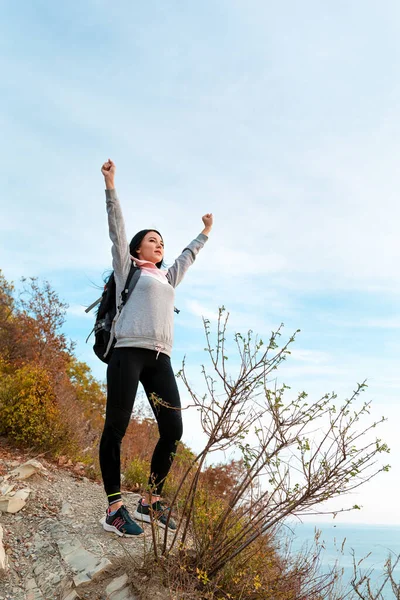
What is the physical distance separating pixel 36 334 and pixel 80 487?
23.8 feet

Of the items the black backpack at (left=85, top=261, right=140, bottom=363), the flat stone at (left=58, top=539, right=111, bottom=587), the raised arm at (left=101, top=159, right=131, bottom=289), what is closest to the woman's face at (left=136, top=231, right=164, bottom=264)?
the black backpack at (left=85, top=261, right=140, bottom=363)

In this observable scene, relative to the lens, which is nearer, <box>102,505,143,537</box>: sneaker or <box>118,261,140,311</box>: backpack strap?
<box>102,505,143,537</box>: sneaker

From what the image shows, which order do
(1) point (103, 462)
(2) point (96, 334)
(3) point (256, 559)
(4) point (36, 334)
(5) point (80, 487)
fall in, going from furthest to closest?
1. (4) point (36, 334)
2. (5) point (80, 487)
3. (2) point (96, 334)
4. (1) point (103, 462)
5. (3) point (256, 559)

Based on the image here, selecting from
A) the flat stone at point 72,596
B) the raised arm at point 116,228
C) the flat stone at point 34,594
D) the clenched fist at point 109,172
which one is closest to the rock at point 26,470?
the flat stone at point 34,594

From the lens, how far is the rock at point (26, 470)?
5.49 m

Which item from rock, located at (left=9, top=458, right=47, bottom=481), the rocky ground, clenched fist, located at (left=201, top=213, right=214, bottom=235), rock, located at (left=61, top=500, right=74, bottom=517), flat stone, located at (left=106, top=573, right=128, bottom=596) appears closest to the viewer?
flat stone, located at (left=106, top=573, right=128, bottom=596)

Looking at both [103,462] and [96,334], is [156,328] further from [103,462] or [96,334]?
[103,462]

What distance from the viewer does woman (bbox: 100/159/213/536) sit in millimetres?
3797

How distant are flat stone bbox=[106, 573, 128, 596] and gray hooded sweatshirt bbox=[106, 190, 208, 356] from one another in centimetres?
154

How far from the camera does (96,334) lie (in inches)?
166

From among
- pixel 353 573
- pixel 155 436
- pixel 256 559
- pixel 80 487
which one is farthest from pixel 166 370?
pixel 155 436

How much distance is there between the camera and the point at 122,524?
3.84 m

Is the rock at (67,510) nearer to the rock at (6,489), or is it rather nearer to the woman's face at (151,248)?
the rock at (6,489)

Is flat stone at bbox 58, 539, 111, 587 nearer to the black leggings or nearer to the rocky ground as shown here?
the rocky ground
